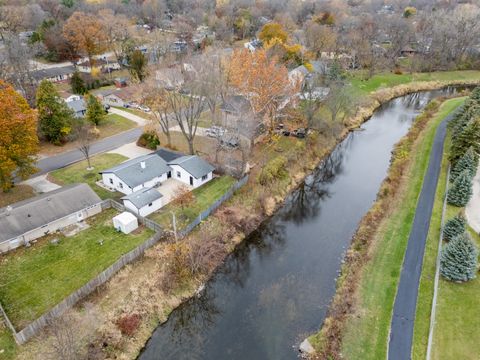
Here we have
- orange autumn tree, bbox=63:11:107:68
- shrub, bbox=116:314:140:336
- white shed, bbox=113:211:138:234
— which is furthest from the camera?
orange autumn tree, bbox=63:11:107:68

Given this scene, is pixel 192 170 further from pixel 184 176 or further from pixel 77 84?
pixel 77 84

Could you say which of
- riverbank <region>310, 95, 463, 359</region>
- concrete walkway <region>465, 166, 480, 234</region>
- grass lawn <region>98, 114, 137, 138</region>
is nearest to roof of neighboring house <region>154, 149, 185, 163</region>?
grass lawn <region>98, 114, 137, 138</region>

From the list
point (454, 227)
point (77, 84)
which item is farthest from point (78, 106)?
point (454, 227)

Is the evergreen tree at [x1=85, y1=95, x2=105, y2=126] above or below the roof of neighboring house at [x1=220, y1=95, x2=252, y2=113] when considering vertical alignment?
below

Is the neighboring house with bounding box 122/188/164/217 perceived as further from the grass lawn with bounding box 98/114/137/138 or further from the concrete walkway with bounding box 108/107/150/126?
the concrete walkway with bounding box 108/107/150/126

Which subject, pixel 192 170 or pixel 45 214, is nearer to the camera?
pixel 45 214

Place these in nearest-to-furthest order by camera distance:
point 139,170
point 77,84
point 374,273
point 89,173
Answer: point 374,273
point 139,170
point 89,173
point 77,84

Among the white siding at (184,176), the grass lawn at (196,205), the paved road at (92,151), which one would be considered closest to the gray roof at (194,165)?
the white siding at (184,176)

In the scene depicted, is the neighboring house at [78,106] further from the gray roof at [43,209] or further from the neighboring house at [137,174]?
the gray roof at [43,209]
